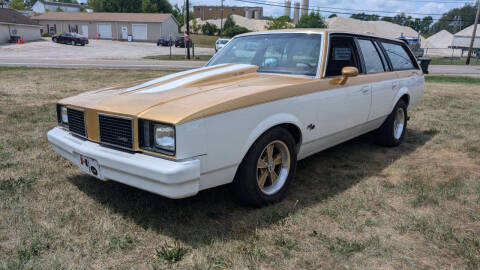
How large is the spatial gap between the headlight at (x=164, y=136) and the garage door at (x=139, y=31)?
58.2 meters

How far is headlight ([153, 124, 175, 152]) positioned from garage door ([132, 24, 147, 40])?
58.2 metres

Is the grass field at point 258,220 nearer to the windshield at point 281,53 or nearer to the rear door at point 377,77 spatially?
the rear door at point 377,77

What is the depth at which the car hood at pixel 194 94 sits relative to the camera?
2.66m

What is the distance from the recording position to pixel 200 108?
2.61 m

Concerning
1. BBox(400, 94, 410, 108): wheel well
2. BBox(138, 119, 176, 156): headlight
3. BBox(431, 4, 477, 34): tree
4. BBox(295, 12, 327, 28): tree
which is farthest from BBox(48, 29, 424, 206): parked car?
BBox(431, 4, 477, 34): tree

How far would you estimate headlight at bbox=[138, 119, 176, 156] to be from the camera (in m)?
2.58

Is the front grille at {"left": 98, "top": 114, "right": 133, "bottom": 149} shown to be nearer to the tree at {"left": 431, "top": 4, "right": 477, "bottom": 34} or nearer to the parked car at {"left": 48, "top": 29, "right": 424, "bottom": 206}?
the parked car at {"left": 48, "top": 29, "right": 424, "bottom": 206}

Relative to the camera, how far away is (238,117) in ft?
9.25

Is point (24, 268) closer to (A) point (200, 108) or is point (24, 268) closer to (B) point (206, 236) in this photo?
(B) point (206, 236)

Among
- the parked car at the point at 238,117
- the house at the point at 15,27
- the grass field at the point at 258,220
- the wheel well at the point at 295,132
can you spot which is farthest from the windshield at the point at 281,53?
the house at the point at 15,27

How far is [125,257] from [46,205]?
1.19 metres

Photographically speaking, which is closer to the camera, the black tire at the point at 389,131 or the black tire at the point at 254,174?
the black tire at the point at 254,174

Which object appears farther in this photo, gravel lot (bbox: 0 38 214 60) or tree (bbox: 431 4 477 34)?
tree (bbox: 431 4 477 34)

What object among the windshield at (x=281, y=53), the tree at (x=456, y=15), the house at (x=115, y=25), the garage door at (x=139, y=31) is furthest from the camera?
the tree at (x=456, y=15)
